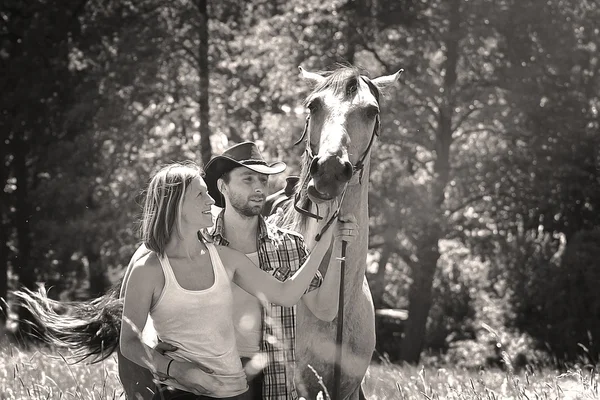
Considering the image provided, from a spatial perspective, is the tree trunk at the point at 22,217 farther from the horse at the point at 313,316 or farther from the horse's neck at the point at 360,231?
the horse's neck at the point at 360,231

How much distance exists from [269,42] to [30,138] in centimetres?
593

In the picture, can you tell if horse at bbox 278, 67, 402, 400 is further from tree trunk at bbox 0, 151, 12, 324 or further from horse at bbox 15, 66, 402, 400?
tree trunk at bbox 0, 151, 12, 324

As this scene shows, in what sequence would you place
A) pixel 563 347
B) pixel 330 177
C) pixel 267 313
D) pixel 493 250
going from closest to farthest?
pixel 330 177 < pixel 267 313 < pixel 563 347 < pixel 493 250

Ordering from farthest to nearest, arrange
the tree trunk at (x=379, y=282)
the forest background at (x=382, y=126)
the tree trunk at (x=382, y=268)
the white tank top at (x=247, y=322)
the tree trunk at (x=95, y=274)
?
the tree trunk at (x=379, y=282) < the tree trunk at (x=382, y=268) < the tree trunk at (x=95, y=274) < the forest background at (x=382, y=126) < the white tank top at (x=247, y=322)

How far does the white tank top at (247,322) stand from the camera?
12.8 ft

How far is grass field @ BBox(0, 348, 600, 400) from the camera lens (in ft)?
13.8

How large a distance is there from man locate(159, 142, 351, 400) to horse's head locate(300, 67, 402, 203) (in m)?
0.31

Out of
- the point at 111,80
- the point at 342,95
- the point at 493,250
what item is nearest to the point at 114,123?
the point at 111,80

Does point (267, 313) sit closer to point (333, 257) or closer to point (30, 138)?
point (333, 257)

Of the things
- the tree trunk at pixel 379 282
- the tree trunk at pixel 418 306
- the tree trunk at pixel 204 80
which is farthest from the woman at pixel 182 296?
the tree trunk at pixel 379 282

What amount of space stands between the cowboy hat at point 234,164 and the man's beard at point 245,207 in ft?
0.58

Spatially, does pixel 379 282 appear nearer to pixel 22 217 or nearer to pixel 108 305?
pixel 22 217

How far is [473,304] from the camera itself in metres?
21.2

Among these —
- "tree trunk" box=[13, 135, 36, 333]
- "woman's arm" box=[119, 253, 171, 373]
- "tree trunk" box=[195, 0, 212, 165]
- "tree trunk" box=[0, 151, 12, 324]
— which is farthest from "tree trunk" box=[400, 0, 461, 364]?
"woman's arm" box=[119, 253, 171, 373]
